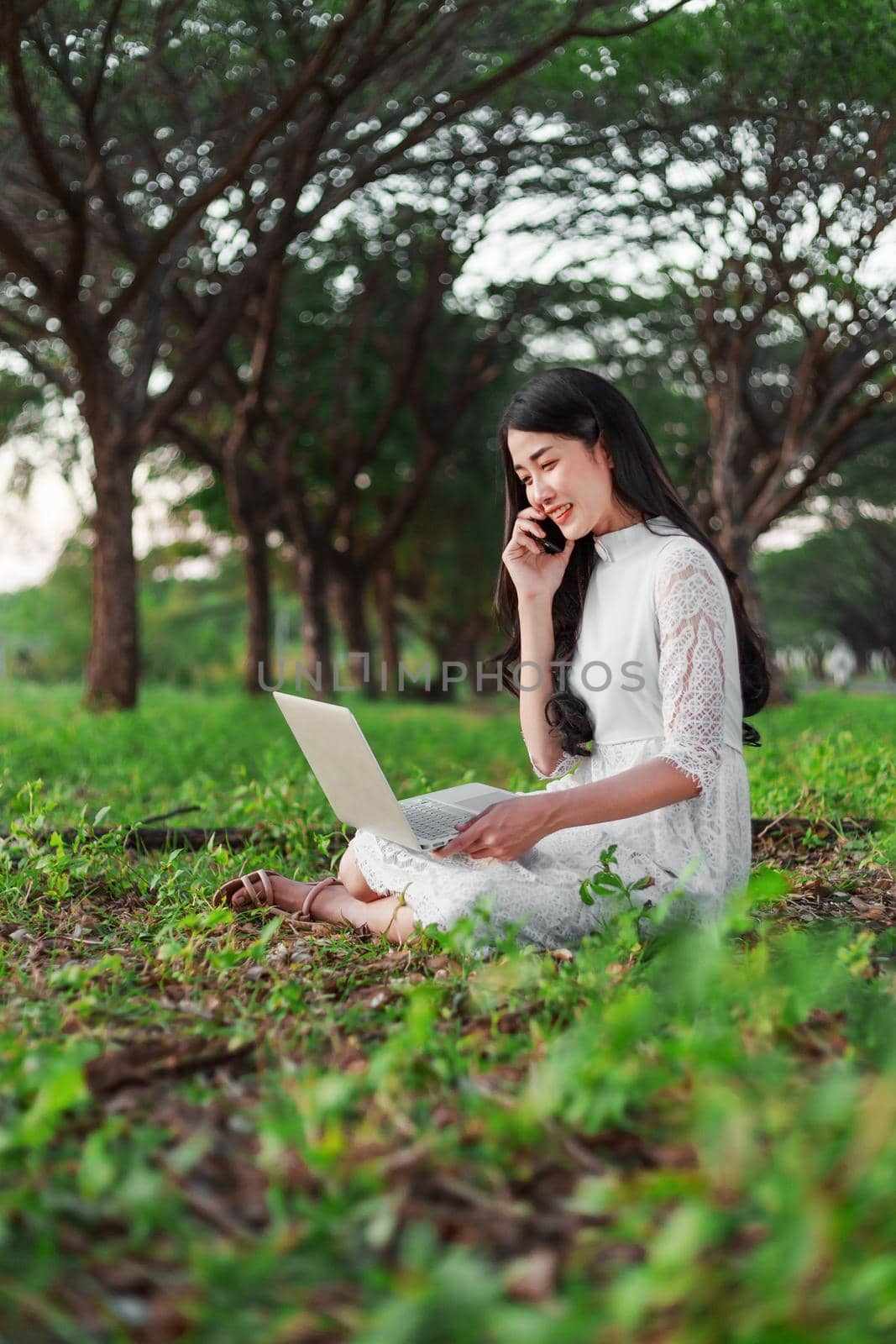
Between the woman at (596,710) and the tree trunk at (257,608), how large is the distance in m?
12.6

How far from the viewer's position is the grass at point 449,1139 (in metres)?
1.53

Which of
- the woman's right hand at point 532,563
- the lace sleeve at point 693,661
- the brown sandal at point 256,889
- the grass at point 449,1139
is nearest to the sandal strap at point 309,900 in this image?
the brown sandal at point 256,889

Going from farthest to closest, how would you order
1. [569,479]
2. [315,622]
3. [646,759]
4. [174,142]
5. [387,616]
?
[387,616]
[315,622]
[174,142]
[569,479]
[646,759]

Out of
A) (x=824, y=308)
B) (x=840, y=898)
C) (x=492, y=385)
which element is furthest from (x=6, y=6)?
(x=492, y=385)

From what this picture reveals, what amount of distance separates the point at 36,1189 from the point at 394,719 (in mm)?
10572

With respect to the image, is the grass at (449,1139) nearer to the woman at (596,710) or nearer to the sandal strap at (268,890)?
the woman at (596,710)

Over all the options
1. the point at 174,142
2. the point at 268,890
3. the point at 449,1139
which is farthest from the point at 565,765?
the point at 174,142

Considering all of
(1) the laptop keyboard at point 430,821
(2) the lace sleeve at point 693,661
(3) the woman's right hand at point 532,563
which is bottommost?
(1) the laptop keyboard at point 430,821

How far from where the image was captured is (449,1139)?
1.97 m

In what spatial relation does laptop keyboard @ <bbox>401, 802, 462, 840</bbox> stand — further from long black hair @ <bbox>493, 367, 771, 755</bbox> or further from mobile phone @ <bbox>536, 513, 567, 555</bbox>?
mobile phone @ <bbox>536, 513, 567, 555</bbox>

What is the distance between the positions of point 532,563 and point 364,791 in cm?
108

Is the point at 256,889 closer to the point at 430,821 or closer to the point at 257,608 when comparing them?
the point at 430,821

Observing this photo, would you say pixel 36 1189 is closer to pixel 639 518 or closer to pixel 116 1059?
pixel 116 1059

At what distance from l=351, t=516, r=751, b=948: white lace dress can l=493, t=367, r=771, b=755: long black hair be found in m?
0.08
